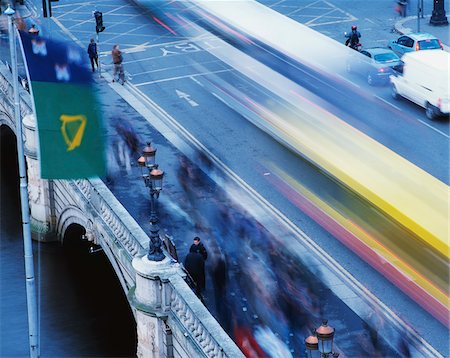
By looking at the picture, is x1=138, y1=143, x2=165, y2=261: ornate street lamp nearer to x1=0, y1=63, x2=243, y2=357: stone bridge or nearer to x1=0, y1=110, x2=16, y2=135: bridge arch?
x1=0, y1=63, x2=243, y2=357: stone bridge

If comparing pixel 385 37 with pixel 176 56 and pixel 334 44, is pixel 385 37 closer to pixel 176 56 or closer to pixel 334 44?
pixel 334 44

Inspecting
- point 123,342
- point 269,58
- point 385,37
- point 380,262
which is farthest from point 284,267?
point 385,37

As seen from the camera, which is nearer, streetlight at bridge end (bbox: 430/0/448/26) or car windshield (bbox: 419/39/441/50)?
car windshield (bbox: 419/39/441/50)

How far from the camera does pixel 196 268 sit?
32.2 meters

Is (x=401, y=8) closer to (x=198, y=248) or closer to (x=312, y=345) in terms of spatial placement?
(x=198, y=248)

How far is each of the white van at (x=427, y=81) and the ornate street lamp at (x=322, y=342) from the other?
79.7ft

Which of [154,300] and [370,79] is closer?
[154,300]

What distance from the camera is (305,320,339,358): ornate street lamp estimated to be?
24.7 meters

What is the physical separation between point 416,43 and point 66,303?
22212 millimetres

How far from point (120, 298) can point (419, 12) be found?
2644cm

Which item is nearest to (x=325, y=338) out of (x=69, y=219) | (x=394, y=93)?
(x=69, y=219)

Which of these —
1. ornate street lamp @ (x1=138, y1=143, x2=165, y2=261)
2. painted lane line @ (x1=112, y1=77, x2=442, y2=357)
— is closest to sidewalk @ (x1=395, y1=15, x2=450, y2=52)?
painted lane line @ (x1=112, y1=77, x2=442, y2=357)

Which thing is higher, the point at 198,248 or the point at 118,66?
the point at 198,248

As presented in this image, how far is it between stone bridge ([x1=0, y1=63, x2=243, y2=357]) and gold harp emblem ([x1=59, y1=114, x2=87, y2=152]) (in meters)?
4.66
